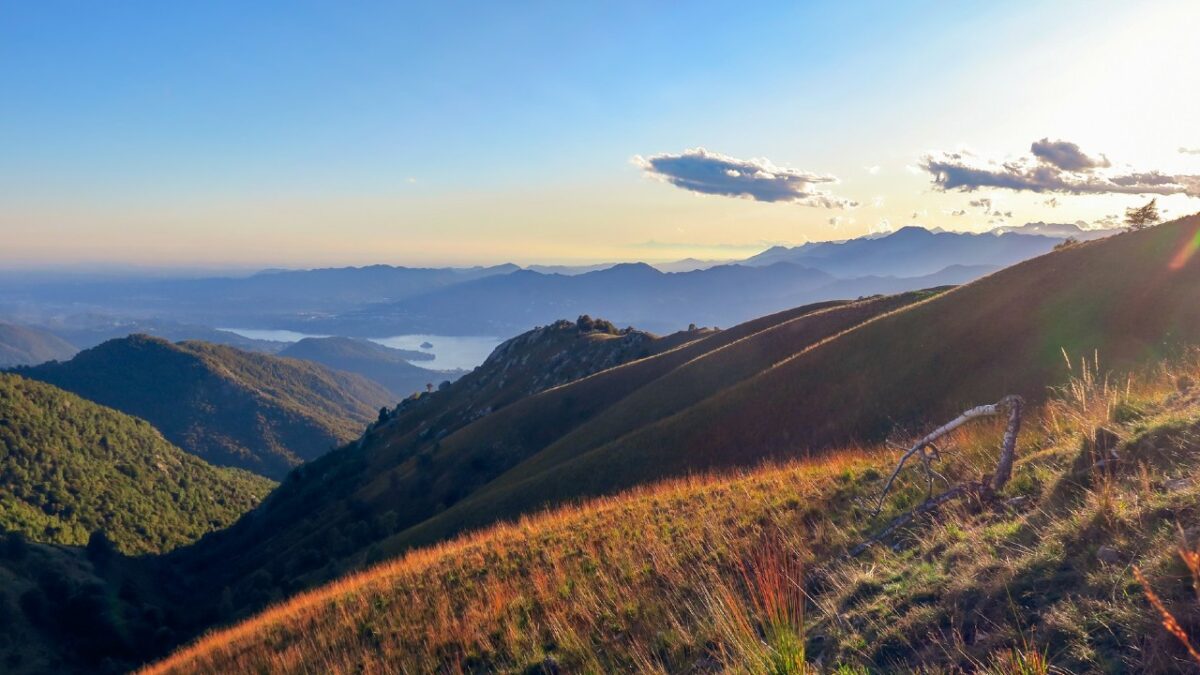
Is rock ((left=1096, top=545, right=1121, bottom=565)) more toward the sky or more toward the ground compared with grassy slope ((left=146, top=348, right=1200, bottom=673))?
more toward the sky

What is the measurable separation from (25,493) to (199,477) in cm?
3750

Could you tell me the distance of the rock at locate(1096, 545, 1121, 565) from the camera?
453 centimetres

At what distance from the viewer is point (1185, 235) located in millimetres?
29969

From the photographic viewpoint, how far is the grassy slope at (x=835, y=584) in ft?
13.9

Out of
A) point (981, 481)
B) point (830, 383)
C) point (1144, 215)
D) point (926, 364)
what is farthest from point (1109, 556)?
point (1144, 215)

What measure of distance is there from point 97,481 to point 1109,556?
540 feet

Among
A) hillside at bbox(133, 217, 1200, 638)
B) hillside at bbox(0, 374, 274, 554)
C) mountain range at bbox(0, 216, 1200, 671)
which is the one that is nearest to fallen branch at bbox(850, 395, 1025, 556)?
mountain range at bbox(0, 216, 1200, 671)

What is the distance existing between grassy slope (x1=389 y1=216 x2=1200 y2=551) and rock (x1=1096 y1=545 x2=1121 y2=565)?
18.0 m

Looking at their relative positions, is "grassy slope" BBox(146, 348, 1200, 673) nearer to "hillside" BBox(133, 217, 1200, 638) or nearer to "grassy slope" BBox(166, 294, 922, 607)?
"hillside" BBox(133, 217, 1200, 638)

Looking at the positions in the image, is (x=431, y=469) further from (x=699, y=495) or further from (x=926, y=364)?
(x=699, y=495)

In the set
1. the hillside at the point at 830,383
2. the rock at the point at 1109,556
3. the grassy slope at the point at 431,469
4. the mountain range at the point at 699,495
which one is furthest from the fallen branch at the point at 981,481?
the grassy slope at the point at 431,469

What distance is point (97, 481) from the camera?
12088 centimetres

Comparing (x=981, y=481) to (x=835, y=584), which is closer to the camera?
(x=835, y=584)

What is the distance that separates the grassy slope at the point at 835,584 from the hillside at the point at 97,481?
12319cm
